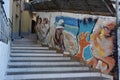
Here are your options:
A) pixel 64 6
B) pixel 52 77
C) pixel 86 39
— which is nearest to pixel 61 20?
pixel 64 6

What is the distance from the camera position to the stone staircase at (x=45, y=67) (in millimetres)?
10078

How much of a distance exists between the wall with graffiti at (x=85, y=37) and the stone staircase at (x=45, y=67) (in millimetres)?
374

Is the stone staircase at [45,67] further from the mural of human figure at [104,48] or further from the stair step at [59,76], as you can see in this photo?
the mural of human figure at [104,48]

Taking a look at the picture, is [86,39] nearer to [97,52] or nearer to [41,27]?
[97,52]

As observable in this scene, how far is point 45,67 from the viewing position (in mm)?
10930

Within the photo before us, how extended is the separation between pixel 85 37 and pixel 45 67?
2.01 meters

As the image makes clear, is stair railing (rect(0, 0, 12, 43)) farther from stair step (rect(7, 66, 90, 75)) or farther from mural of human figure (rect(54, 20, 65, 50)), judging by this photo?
mural of human figure (rect(54, 20, 65, 50))

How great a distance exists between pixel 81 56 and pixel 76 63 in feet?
1.18

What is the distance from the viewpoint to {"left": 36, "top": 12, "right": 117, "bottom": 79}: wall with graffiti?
10469 mm

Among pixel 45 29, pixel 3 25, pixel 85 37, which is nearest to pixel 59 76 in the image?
pixel 85 37

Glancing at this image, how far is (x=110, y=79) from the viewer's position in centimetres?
1027

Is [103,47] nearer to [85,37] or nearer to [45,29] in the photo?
[85,37]

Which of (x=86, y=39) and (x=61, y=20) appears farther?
(x=61, y=20)

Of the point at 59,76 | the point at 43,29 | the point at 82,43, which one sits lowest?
the point at 59,76
